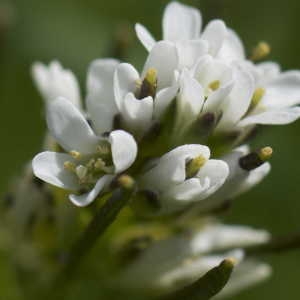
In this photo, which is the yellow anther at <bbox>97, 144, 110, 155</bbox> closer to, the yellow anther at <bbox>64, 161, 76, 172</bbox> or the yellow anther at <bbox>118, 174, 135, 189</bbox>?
the yellow anther at <bbox>64, 161, 76, 172</bbox>

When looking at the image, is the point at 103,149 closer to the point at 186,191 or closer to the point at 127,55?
the point at 186,191

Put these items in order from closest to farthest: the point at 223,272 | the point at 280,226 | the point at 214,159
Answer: the point at 223,272
the point at 214,159
the point at 280,226

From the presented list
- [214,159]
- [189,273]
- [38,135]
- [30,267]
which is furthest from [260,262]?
[38,135]

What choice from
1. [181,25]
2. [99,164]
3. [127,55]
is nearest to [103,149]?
[99,164]

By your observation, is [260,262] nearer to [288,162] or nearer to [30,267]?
[30,267]

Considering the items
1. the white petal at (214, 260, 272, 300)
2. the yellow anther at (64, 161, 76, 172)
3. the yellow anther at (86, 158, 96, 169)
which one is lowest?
the white petal at (214, 260, 272, 300)

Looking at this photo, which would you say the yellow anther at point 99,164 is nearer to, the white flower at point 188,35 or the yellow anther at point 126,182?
the yellow anther at point 126,182

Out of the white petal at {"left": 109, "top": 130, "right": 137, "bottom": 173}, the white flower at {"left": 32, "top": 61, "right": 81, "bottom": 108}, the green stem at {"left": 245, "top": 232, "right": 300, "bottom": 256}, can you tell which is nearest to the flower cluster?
the white petal at {"left": 109, "top": 130, "right": 137, "bottom": 173}
